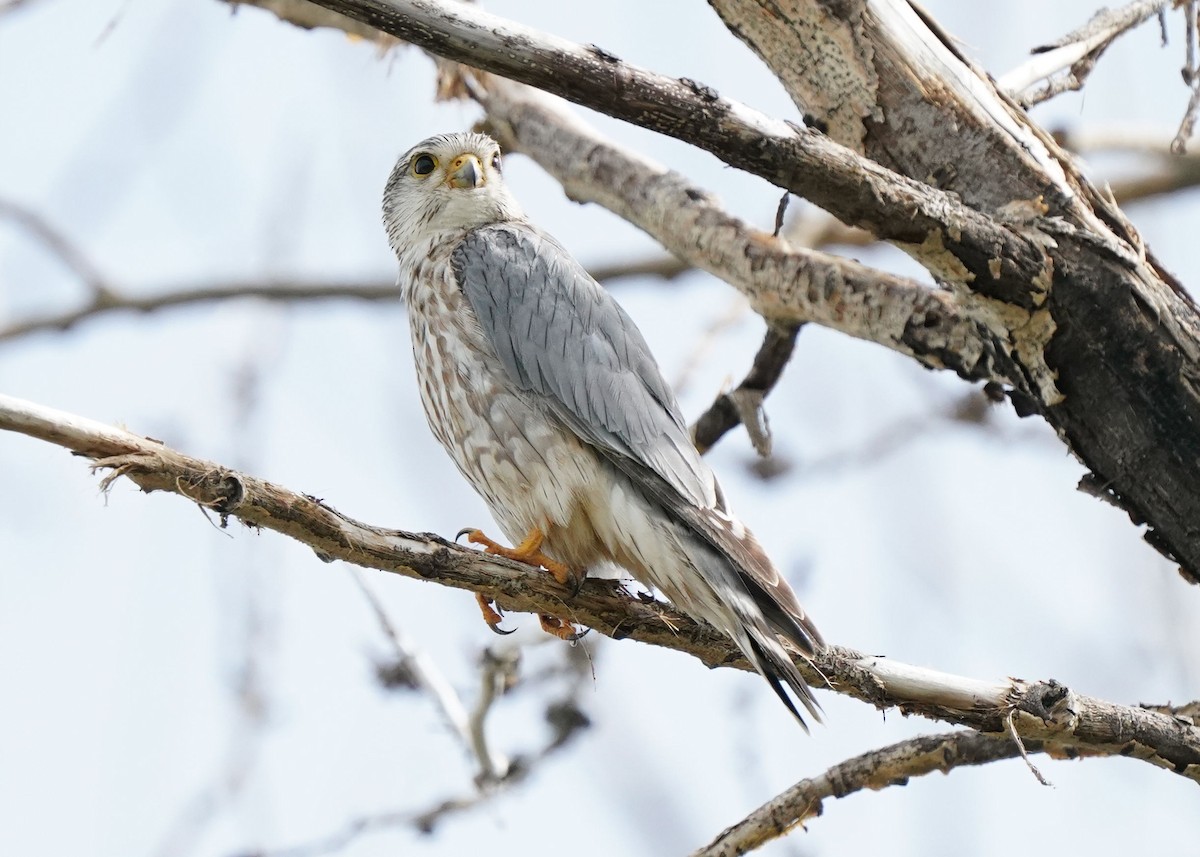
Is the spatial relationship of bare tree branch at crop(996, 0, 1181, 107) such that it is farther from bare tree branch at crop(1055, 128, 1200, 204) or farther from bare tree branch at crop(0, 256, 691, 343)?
bare tree branch at crop(0, 256, 691, 343)

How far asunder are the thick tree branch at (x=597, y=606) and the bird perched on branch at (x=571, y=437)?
0.09 meters

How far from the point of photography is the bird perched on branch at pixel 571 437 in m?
2.77

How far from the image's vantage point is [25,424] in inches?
75.8

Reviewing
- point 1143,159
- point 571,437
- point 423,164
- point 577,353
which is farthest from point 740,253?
point 1143,159

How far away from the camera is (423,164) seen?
432 cm

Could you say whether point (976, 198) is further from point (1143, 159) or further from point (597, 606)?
point (1143, 159)

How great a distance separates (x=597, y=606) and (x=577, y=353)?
0.79 metres

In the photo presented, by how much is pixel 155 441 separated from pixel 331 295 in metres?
3.28

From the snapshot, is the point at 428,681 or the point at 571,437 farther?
the point at 428,681

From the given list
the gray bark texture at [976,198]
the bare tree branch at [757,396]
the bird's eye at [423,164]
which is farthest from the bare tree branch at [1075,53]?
the bird's eye at [423,164]

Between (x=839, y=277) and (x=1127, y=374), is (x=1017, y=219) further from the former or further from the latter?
(x=839, y=277)

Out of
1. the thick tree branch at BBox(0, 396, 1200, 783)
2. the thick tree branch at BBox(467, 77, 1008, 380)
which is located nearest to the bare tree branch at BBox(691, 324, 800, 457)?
the thick tree branch at BBox(467, 77, 1008, 380)

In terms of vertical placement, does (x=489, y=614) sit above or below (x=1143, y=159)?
below

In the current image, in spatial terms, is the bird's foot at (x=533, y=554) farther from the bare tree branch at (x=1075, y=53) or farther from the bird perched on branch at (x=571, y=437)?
the bare tree branch at (x=1075, y=53)
